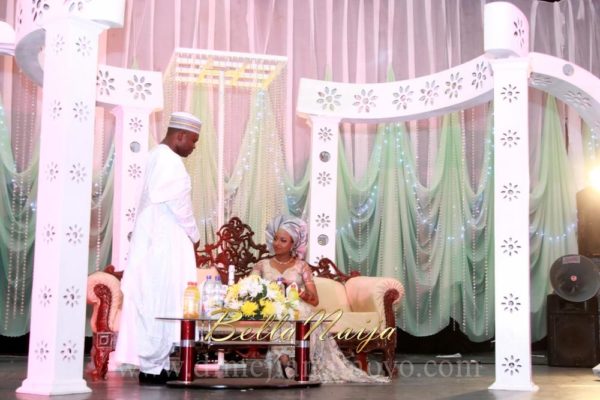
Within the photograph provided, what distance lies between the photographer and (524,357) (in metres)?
6.05

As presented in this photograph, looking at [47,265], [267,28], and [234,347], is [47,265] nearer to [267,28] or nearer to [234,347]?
[234,347]

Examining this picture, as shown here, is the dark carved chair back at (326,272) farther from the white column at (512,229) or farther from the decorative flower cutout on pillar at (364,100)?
the white column at (512,229)

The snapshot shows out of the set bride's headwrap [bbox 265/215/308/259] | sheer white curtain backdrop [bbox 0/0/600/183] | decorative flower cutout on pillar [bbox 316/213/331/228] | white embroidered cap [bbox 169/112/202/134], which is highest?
sheer white curtain backdrop [bbox 0/0/600/183]

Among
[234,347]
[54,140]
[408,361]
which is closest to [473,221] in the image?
[408,361]

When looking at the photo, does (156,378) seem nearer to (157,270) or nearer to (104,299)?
(157,270)

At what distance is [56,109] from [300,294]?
8.08ft

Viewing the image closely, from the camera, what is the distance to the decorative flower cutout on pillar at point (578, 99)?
7059 mm

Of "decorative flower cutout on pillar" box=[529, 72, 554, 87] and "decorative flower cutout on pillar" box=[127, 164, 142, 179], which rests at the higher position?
"decorative flower cutout on pillar" box=[529, 72, 554, 87]

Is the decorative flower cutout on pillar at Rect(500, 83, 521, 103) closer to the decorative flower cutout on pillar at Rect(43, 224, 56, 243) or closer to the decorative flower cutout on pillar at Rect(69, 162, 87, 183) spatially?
the decorative flower cutout on pillar at Rect(69, 162, 87, 183)

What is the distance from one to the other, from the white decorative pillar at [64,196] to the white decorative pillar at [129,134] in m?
2.40

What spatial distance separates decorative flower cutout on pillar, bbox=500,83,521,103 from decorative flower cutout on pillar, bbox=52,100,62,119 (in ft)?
10.2

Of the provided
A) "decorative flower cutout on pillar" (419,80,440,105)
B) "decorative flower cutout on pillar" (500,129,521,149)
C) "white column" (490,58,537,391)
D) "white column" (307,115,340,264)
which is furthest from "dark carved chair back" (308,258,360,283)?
"decorative flower cutout on pillar" (500,129,521,149)

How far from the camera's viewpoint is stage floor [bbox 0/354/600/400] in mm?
5117

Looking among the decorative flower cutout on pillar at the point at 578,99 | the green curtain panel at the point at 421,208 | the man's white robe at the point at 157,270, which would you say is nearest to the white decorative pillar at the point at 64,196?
the man's white robe at the point at 157,270
